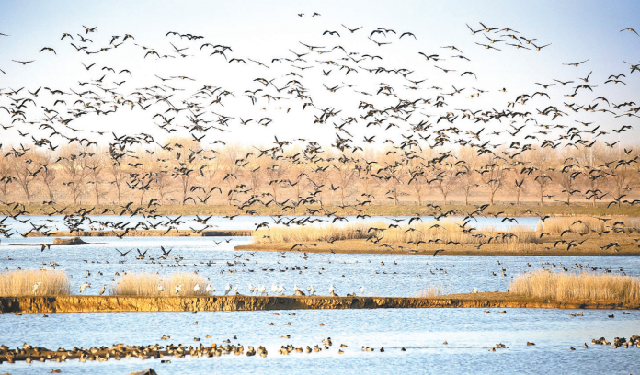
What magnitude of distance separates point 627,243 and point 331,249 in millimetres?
25079

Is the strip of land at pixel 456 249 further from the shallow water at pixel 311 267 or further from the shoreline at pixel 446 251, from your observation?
the shallow water at pixel 311 267

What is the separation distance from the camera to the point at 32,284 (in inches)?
1325

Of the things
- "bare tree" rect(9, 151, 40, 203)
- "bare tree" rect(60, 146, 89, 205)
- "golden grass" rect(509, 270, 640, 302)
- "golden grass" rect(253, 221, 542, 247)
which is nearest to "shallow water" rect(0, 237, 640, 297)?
"golden grass" rect(253, 221, 542, 247)

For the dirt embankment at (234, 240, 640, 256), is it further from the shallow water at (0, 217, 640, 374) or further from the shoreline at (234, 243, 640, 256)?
the shallow water at (0, 217, 640, 374)

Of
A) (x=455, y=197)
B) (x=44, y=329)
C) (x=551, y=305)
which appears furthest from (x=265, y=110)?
(x=455, y=197)

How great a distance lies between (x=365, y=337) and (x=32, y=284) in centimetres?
1532

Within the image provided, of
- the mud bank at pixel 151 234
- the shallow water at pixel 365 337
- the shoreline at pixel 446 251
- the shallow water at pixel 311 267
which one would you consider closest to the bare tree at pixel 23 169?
the mud bank at pixel 151 234

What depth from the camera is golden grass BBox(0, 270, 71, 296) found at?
109 ft

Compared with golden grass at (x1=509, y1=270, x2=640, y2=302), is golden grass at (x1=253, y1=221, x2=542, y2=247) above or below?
above

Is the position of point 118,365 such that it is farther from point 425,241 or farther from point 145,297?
point 425,241

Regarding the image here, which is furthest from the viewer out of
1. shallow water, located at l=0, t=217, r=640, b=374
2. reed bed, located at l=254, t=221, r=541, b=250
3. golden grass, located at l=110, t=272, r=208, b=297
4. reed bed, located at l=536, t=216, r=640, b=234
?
reed bed, located at l=536, t=216, r=640, b=234

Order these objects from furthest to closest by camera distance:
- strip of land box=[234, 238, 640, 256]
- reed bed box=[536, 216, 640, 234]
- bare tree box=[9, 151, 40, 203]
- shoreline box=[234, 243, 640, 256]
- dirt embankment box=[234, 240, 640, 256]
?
bare tree box=[9, 151, 40, 203]
reed bed box=[536, 216, 640, 234]
strip of land box=[234, 238, 640, 256]
dirt embankment box=[234, 240, 640, 256]
shoreline box=[234, 243, 640, 256]

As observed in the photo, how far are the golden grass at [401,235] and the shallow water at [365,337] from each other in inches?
1139

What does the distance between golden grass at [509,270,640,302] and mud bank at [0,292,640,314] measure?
64cm
